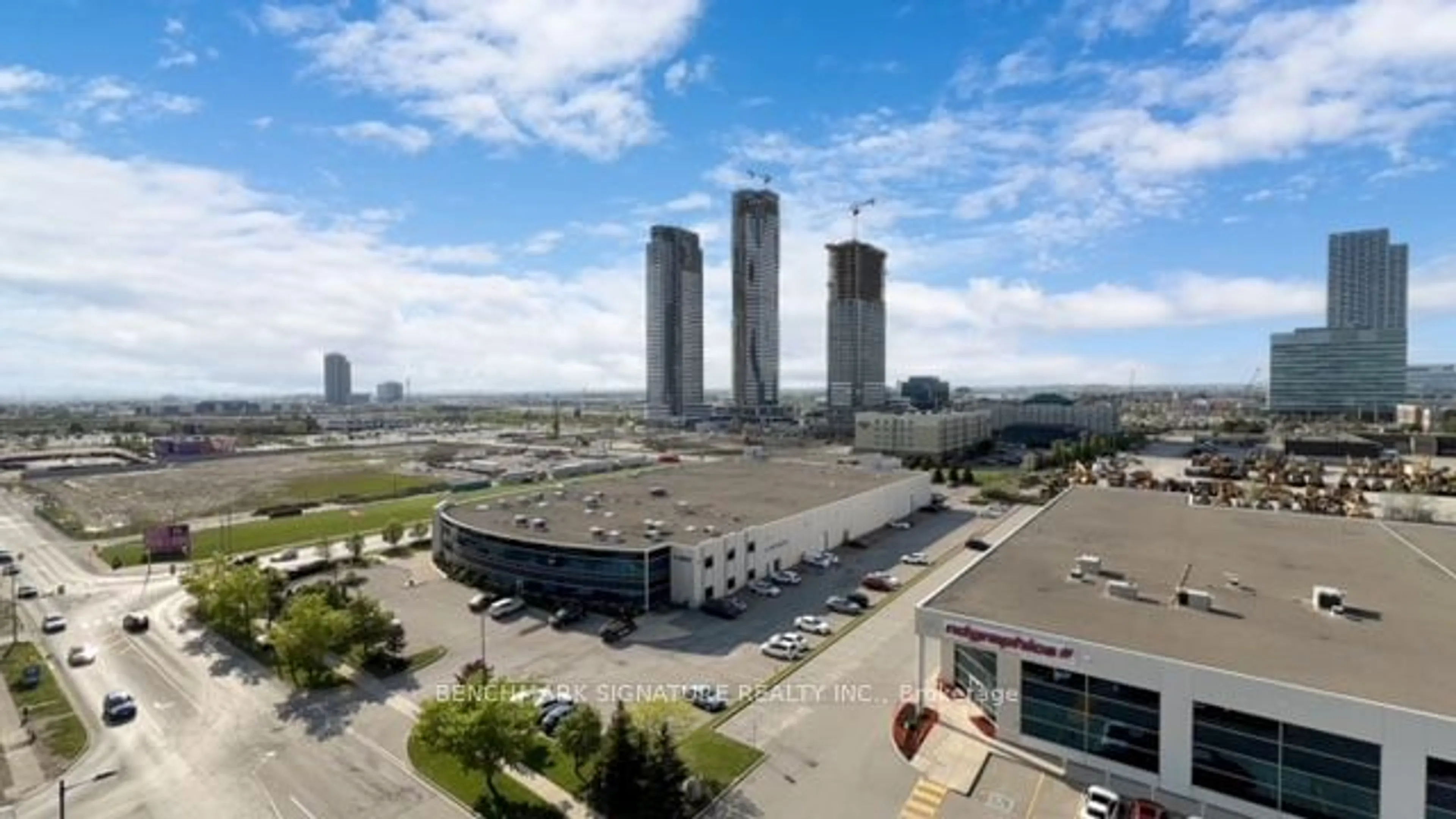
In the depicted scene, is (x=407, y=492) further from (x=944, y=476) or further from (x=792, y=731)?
(x=792, y=731)

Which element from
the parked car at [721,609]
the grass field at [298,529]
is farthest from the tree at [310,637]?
the grass field at [298,529]

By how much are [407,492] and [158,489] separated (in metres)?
32.8

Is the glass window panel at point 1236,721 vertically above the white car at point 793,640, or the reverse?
the glass window panel at point 1236,721

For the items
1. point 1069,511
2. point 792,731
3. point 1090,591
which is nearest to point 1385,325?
point 1069,511

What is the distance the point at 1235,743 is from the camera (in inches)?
824

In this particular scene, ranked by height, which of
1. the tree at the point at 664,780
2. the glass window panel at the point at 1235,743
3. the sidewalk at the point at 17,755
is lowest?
the sidewalk at the point at 17,755

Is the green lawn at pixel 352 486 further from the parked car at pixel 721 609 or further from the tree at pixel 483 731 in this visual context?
the tree at pixel 483 731

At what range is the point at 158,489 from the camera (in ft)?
289

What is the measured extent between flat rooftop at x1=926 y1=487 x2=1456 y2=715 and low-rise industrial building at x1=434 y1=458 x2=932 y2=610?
15130 millimetres

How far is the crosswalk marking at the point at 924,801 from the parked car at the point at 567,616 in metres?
20.9

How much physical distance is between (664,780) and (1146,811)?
1424 cm

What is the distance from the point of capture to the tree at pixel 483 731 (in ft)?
70.8

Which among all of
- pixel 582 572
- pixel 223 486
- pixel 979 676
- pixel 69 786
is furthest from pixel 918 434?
pixel 69 786
